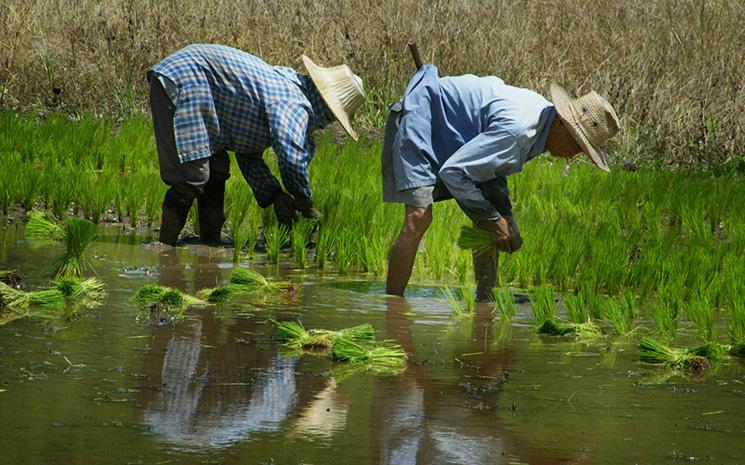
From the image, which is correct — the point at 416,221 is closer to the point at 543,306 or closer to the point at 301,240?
the point at 543,306

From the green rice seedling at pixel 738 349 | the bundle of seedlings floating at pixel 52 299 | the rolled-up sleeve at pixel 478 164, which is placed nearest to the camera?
the green rice seedling at pixel 738 349

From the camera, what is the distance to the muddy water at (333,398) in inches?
127

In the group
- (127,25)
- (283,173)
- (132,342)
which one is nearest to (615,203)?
(283,173)

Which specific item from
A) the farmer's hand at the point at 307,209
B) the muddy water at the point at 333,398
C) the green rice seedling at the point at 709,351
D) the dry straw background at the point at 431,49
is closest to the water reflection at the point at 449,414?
the muddy water at the point at 333,398

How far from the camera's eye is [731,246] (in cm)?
707

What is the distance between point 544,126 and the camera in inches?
214

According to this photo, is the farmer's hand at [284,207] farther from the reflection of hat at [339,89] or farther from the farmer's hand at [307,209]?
the reflection of hat at [339,89]

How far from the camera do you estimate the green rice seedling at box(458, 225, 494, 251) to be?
575cm

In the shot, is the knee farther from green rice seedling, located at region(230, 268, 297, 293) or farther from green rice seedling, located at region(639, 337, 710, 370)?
green rice seedling, located at region(639, 337, 710, 370)

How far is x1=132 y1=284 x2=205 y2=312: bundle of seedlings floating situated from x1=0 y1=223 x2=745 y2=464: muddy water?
0.07 metres

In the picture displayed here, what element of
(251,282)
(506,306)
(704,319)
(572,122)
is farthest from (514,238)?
(251,282)

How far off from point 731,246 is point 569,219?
103 centimetres

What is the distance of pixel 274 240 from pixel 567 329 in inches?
83.7

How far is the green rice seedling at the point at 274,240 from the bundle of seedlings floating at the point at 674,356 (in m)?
2.54
